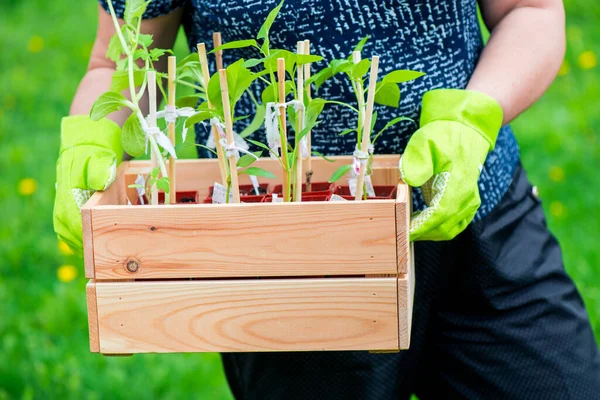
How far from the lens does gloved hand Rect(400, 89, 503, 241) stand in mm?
1265

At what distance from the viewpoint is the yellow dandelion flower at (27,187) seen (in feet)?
10.8

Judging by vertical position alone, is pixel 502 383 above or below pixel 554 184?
above

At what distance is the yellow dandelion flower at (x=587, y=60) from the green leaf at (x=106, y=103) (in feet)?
10.4

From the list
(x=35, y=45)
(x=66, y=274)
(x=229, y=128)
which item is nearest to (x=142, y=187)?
(x=229, y=128)

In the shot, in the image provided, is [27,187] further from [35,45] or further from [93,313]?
[93,313]

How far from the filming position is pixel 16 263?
9.67 ft

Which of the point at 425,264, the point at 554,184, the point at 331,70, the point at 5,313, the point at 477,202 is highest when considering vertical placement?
the point at 331,70

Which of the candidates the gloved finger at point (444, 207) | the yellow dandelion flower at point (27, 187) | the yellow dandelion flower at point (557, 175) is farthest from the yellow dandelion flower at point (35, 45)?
the gloved finger at point (444, 207)

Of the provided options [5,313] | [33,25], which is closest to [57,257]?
[5,313]

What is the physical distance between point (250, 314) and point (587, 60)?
323cm

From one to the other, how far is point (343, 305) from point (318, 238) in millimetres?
101

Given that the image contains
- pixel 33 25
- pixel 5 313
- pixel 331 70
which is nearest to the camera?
pixel 331 70

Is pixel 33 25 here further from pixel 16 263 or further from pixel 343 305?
pixel 343 305

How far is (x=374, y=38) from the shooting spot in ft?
4.66
